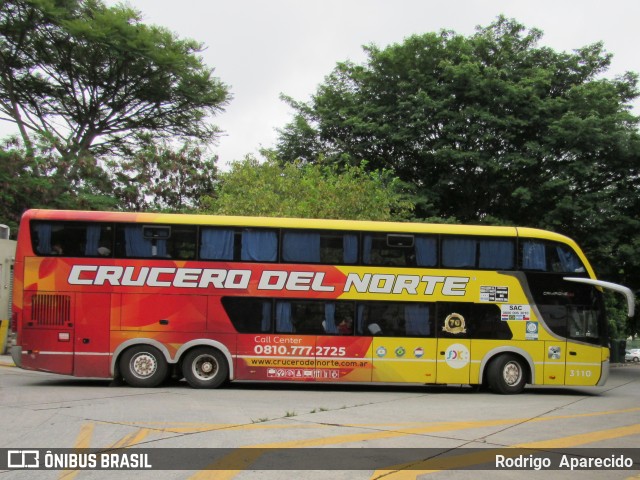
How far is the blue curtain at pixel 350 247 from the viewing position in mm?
14039

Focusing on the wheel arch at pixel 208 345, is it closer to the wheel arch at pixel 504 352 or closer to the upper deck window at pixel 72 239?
the upper deck window at pixel 72 239

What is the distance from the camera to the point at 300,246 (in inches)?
551

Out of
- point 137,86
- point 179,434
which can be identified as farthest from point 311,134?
point 179,434

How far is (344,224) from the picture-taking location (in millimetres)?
14047

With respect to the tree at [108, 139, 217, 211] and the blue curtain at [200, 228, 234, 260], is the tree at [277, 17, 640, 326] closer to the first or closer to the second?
the tree at [108, 139, 217, 211]

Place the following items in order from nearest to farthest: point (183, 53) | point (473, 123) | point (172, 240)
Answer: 1. point (172, 240)
2. point (473, 123)
3. point (183, 53)

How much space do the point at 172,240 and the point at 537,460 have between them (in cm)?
908

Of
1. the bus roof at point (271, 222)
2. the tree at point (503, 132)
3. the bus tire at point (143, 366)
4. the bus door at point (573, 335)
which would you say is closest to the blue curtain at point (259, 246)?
the bus roof at point (271, 222)

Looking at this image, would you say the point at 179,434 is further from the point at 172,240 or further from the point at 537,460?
the point at 172,240

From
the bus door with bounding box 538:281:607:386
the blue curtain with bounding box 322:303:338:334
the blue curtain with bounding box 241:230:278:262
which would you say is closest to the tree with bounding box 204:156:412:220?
the blue curtain with bounding box 241:230:278:262

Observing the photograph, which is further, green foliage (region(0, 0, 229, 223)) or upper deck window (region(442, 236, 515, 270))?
green foliage (region(0, 0, 229, 223))

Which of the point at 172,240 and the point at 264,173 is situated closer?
the point at 172,240

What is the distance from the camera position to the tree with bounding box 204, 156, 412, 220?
21.5 metres

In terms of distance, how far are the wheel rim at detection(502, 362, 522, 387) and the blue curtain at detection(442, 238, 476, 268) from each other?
240cm
